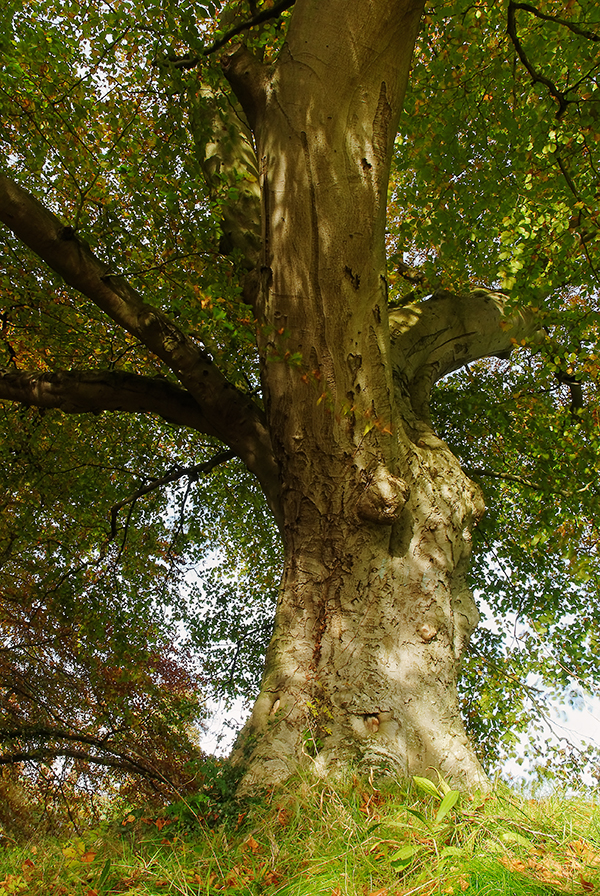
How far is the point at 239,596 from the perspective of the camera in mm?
9195

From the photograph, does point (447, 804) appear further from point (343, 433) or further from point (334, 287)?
point (334, 287)

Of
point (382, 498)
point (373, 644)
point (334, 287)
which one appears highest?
point (334, 287)

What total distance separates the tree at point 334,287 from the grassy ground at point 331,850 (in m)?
0.47

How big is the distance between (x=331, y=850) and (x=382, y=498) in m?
2.03

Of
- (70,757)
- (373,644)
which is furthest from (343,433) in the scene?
(70,757)

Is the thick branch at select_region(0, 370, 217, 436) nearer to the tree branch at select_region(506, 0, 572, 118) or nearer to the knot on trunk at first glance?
the knot on trunk

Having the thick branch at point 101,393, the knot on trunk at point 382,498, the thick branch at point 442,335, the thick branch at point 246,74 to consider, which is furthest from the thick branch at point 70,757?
the thick branch at point 246,74

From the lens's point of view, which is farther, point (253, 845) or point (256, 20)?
point (256, 20)

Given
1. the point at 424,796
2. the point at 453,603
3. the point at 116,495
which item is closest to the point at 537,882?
the point at 424,796

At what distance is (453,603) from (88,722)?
20.9 feet

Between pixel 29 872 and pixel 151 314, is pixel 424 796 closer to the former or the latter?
pixel 29 872

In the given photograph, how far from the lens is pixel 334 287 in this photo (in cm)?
360

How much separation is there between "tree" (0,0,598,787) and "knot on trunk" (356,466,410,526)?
2cm

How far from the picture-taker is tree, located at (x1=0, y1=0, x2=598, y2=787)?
345 cm
